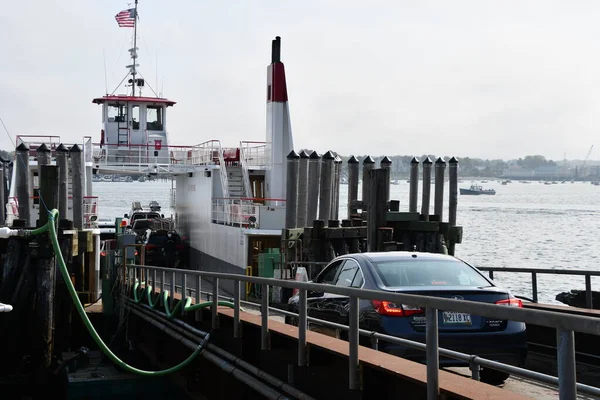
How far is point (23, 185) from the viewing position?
23.9 metres

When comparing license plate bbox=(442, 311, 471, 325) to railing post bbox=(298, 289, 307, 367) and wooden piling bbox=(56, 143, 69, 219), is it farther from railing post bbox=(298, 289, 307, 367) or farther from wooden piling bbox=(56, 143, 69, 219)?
wooden piling bbox=(56, 143, 69, 219)

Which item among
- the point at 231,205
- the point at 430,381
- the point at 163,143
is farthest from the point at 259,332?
the point at 163,143

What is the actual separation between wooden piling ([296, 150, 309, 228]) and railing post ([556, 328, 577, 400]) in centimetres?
2244

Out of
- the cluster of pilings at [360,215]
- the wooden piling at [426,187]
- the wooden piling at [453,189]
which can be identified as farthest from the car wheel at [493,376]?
the wooden piling at [453,189]

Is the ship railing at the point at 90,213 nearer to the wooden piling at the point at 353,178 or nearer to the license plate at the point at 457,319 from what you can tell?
the wooden piling at the point at 353,178

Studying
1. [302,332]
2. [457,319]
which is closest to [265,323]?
[302,332]

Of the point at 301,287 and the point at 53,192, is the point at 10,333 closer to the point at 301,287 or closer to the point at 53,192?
the point at 53,192

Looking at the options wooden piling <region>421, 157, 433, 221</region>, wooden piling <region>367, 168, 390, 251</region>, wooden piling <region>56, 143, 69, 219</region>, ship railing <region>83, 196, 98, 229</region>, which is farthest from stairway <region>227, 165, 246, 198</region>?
wooden piling <region>367, 168, 390, 251</region>

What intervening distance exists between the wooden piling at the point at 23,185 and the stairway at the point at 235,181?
12.1 m

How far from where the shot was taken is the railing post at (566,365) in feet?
14.7

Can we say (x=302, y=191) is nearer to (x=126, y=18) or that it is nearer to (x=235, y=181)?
(x=235, y=181)

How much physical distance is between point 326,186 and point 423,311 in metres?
19.6

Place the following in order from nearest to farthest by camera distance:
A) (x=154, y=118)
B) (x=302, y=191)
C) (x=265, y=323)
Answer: (x=265, y=323) < (x=302, y=191) < (x=154, y=118)

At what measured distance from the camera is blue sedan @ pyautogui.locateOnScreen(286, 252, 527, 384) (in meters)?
8.14
